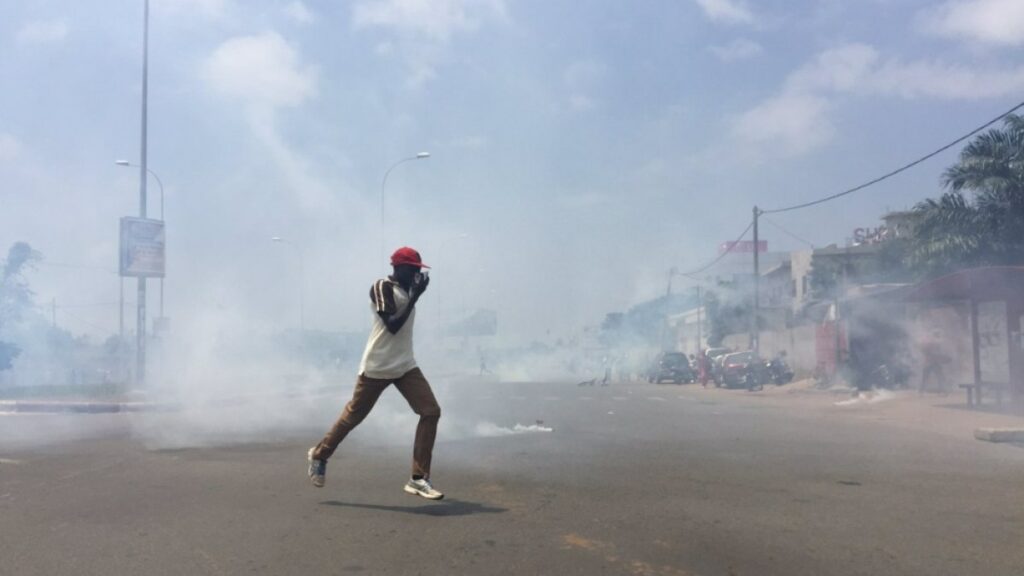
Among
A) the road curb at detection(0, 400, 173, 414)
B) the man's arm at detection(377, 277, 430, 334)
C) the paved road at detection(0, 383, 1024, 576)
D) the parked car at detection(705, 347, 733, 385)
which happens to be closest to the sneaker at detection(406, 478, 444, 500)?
the paved road at detection(0, 383, 1024, 576)

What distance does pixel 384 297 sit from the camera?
629 cm

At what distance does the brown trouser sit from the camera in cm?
621

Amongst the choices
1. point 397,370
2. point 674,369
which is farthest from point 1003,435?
point 674,369

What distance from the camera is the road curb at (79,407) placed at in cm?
1955

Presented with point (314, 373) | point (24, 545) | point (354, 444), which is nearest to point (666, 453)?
→ point (354, 444)

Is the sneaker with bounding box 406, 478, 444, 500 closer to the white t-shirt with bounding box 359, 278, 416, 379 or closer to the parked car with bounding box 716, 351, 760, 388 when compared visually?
the white t-shirt with bounding box 359, 278, 416, 379

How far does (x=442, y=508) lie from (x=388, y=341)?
124 cm

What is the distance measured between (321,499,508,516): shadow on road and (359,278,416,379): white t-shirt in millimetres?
908

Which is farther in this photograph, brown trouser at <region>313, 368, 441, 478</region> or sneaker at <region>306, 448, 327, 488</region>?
sneaker at <region>306, 448, 327, 488</region>

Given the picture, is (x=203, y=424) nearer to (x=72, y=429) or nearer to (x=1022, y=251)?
(x=72, y=429)

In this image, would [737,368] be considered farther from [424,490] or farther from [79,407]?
[424,490]

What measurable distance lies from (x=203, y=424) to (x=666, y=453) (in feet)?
25.2

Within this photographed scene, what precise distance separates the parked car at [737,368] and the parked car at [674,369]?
619cm

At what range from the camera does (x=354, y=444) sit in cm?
1011
